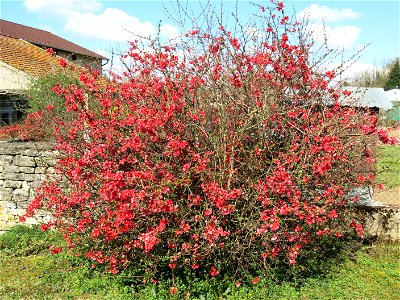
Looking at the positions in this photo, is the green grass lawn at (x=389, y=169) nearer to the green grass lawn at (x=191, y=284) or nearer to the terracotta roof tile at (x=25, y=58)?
the green grass lawn at (x=191, y=284)

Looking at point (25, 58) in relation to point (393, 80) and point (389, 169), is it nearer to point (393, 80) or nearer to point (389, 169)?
point (389, 169)

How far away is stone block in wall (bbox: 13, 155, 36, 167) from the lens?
674 cm

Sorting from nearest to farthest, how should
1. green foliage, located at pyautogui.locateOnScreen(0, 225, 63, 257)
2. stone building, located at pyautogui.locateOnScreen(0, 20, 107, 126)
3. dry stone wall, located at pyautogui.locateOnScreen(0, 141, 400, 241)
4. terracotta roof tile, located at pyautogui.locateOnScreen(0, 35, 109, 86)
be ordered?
green foliage, located at pyautogui.locateOnScreen(0, 225, 63, 257), dry stone wall, located at pyautogui.locateOnScreen(0, 141, 400, 241), stone building, located at pyautogui.locateOnScreen(0, 20, 107, 126), terracotta roof tile, located at pyautogui.locateOnScreen(0, 35, 109, 86)

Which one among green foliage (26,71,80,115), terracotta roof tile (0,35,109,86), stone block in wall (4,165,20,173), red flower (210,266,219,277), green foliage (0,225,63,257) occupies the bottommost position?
green foliage (0,225,63,257)

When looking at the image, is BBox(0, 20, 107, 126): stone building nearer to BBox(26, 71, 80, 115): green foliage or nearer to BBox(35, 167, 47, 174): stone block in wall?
BBox(26, 71, 80, 115): green foliage

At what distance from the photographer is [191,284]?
14.7 feet

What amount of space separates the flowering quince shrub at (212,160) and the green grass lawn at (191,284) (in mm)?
242

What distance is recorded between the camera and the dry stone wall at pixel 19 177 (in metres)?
6.72

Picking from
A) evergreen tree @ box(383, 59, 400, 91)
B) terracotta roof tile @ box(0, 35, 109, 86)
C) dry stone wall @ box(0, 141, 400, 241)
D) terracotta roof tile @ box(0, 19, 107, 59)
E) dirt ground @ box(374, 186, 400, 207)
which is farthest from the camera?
evergreen tree @ box(383, 59, 400, 91)

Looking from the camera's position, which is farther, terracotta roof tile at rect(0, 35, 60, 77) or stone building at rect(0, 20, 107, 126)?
terracotta roof tile at rect(0, 35, 60, 77)

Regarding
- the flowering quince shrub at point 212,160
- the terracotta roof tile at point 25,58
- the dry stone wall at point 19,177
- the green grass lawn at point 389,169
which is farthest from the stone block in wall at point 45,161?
the terracotta roof tile at point 25,58

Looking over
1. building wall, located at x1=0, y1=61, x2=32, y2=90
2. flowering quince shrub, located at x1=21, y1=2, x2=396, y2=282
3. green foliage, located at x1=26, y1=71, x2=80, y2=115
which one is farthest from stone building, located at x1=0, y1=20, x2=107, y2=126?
flowering quince shrub, located at x1=21, y1=2, x2=396, y2=282

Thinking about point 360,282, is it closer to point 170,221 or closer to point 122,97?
point 170,221

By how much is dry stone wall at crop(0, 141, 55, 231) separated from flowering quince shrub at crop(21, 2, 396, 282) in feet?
5.54
